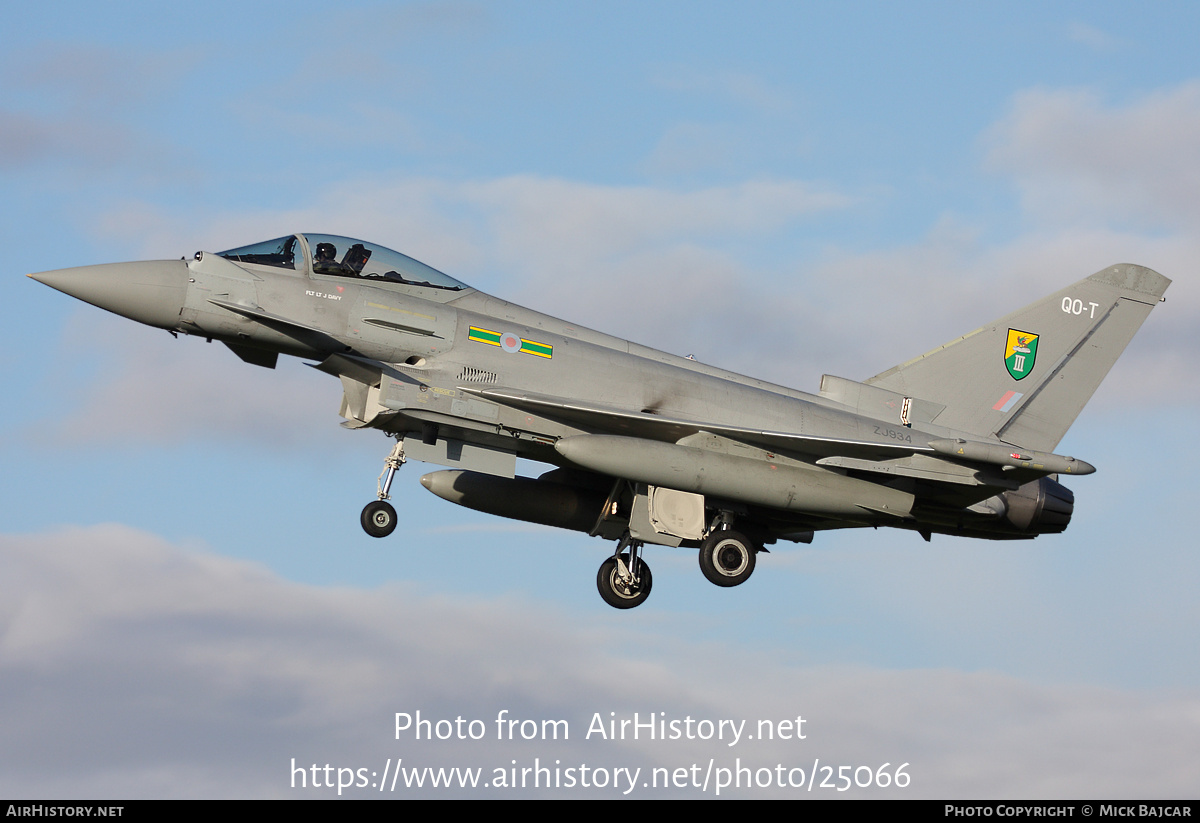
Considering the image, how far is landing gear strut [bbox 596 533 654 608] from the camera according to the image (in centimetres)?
1933

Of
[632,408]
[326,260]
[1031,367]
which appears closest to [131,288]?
[326,260]

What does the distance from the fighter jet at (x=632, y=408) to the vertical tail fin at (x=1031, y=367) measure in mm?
29

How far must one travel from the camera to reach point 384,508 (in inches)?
664

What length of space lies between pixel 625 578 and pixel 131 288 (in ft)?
25.7

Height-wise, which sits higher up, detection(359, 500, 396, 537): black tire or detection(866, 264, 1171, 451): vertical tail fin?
detection(866, 264, 1171, 451): vertical tail fin

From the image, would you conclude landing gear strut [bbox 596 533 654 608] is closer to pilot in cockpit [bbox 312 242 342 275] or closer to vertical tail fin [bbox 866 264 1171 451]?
vertical tail fin [bbox 866 264 1171 451]

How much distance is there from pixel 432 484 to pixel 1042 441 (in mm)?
8746

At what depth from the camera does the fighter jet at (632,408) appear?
16.4 m

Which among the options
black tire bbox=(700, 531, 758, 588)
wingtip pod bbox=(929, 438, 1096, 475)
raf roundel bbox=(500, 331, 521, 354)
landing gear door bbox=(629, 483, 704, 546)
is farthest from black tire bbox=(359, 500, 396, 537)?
wingtip pod bbox=(929, 438, 1096, 475)

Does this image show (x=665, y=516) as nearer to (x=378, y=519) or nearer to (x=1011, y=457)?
(x=378, y=519)

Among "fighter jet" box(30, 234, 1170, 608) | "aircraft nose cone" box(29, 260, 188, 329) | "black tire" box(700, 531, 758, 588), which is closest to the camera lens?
"aircraft nose cone" box(29, 260, 188, 329)

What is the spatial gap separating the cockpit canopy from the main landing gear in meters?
2.10

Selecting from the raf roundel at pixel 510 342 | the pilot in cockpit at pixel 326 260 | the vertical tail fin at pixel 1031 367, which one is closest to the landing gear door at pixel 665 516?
the raf roundel at pixel 510 342

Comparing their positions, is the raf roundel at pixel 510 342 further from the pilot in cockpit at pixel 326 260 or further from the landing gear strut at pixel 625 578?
the landing gear strut at pixel 625 578
